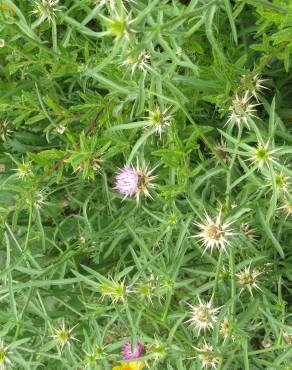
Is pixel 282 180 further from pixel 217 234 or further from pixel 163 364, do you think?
pixel 163 364

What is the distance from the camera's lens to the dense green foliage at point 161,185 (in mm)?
1391

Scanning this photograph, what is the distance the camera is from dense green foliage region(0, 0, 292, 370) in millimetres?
1391

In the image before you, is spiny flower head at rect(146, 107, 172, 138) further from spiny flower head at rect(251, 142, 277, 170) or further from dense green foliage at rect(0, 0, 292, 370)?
spiny flower head at rect(251, 142, 277, 170)

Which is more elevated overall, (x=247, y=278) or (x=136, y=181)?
(x=136, y=181)

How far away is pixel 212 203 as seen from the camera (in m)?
1.70

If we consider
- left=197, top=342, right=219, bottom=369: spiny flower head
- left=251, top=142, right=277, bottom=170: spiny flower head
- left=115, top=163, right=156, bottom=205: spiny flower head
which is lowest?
left=197, top=342, right=219, bottom=369: spiny flower head

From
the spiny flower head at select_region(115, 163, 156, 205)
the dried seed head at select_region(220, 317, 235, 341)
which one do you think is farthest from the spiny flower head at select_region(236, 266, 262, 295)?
the spiny flower head at select_region(115, 163, 156, 205)

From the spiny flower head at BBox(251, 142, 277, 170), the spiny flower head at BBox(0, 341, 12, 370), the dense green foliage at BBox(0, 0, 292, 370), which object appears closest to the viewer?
the spiny flower head at BBox(251, 142, 277, 170)

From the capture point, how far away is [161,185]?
1587 mm

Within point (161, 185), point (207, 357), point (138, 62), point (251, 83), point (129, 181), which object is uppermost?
point (138, 62)

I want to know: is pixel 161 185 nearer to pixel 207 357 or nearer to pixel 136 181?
pixel 136 181

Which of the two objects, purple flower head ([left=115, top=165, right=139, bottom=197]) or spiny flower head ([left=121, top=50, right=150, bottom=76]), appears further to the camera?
purple flower head ([left=115, top=165, right=139, bottom=197])

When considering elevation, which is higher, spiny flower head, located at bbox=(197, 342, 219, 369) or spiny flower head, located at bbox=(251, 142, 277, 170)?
spiny flower head, located at bbox=(251, 142, 277, 170)

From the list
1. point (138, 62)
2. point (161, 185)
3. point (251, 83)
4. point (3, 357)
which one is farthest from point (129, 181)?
point (3, 357)
